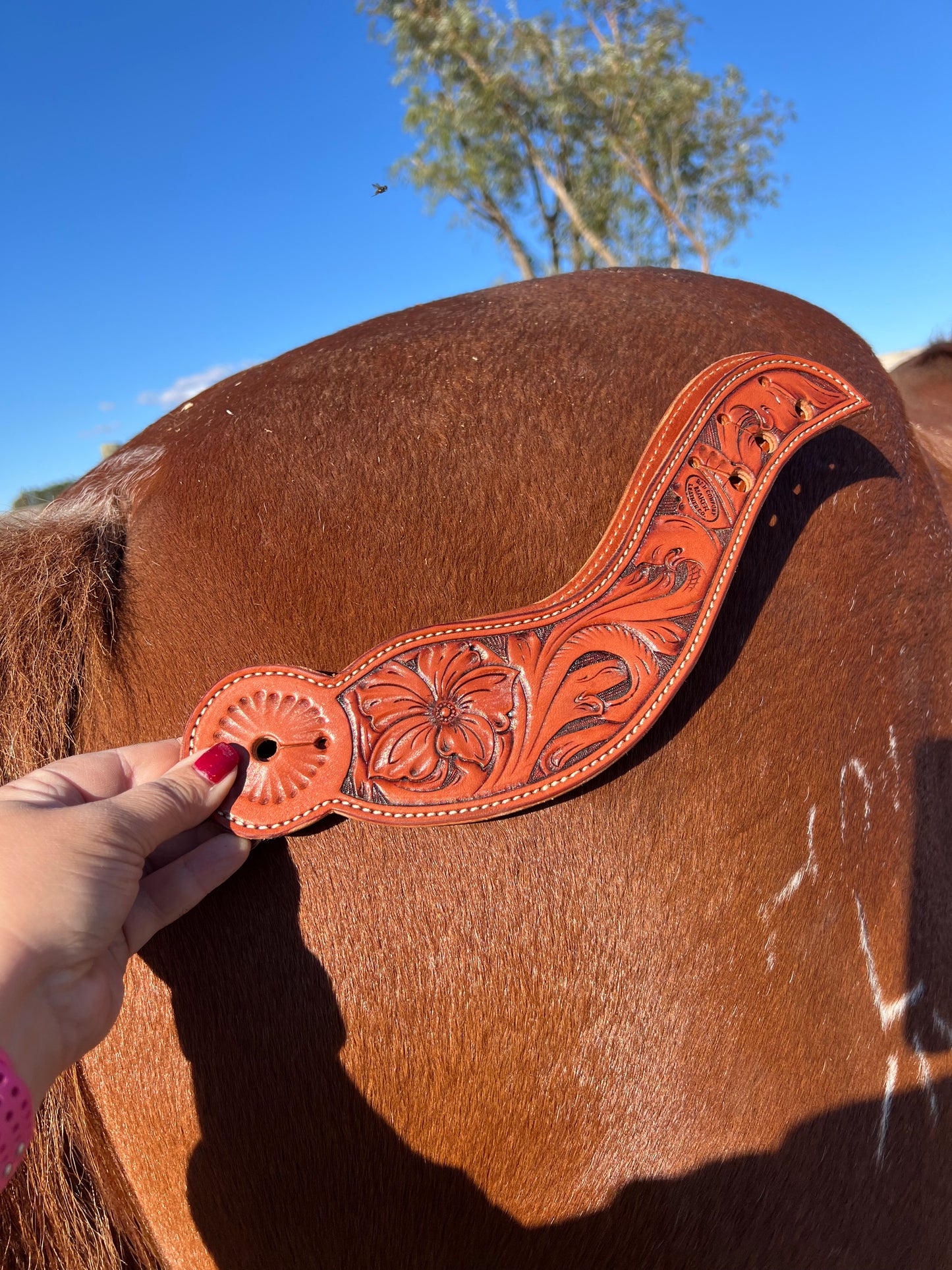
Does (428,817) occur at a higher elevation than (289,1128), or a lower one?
higher

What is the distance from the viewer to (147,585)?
1.11 metres

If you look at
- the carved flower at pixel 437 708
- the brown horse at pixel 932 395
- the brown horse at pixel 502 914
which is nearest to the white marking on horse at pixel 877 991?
the brown horse at pixel 502 914

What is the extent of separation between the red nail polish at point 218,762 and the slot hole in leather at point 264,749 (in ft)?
0.06

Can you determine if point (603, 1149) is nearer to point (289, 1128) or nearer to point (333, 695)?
point (289, 1128)

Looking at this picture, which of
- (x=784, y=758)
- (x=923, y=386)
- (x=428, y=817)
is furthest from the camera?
(x=923, y=386)

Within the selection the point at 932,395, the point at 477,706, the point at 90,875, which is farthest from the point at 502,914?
the point at 932,395

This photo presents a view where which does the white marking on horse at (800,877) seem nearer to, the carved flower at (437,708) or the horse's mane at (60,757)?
the carved flower at (437,708)

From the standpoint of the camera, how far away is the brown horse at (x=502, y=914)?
0.99 meters

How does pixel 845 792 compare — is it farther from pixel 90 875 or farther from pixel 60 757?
pixel 60 757

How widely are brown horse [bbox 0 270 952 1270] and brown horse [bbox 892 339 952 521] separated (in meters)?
1.31

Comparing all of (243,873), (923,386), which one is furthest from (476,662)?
(923,386)

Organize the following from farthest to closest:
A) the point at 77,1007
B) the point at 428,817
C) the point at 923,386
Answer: the point at 923,386, the point at 428,817, the point at 77,1007

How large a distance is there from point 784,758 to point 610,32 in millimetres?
15163

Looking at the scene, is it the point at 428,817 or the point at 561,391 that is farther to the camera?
the point at 561,391
